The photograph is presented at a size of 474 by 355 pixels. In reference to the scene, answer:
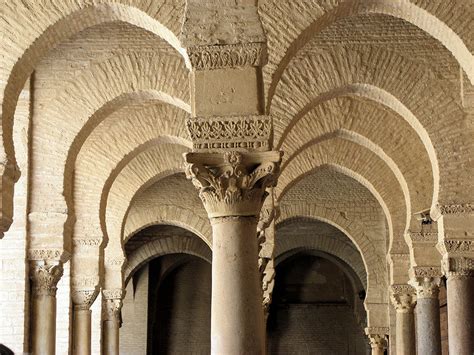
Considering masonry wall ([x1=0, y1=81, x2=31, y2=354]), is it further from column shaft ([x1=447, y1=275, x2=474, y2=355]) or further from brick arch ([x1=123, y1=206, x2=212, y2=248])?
brick arch ([x1=123, y1=206, x2=212, y2=248])

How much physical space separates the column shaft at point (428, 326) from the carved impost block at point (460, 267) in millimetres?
2607

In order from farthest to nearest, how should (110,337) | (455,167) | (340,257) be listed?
(340,257), (110,337), (455,167)

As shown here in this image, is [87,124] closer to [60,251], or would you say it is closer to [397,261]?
[60,251]

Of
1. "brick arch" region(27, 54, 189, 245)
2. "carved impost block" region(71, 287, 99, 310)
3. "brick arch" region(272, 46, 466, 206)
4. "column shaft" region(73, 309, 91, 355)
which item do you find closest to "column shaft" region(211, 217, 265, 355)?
"brick arch" region(272, 46, 466, 206)

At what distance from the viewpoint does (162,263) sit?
1076 inches

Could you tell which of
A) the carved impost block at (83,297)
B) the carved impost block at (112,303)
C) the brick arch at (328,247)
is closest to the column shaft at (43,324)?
the carved impost block at (83,297)

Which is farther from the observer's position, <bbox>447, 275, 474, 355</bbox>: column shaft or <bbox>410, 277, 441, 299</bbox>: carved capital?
<bbox>410, 277, 441, 299</bbox>: carved capital

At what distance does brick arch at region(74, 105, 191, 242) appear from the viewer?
1455cm

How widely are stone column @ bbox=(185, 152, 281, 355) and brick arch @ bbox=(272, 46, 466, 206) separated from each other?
4314 millimetres

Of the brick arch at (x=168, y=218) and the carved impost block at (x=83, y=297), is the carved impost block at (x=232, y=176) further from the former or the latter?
the brick arch at (x=168, y=218)

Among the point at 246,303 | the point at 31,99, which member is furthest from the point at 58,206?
A: the point at 246,303

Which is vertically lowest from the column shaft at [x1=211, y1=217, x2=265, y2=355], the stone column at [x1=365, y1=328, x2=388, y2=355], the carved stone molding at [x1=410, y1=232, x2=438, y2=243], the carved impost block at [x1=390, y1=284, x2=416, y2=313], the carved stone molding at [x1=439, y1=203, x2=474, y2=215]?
the column shaft at [x1=211, y1=217, x2=265, y2=355]

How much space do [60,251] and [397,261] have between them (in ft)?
22.1

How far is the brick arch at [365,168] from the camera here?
17.1 meters
